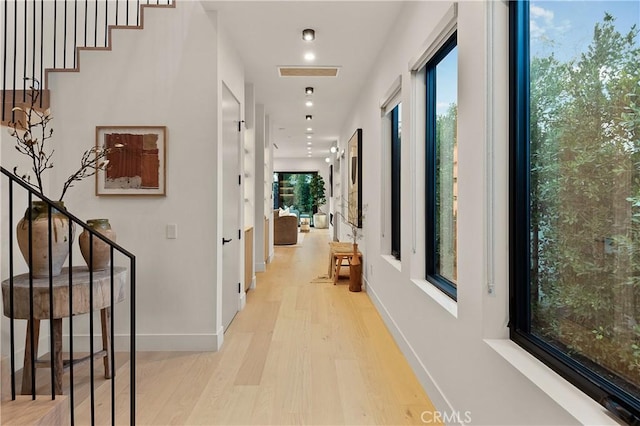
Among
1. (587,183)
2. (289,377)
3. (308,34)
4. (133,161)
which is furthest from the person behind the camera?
(308,34)

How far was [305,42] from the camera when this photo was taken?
381 centimetres

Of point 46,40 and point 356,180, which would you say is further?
point 356,180

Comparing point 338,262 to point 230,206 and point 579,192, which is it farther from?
point 579,192

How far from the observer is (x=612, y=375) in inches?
44.4

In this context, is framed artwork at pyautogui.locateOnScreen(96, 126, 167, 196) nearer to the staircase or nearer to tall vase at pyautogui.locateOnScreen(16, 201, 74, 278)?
the staircase

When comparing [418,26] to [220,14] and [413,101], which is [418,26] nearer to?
[413,101]

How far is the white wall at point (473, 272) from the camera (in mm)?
1488

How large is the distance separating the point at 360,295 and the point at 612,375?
12.6 feet

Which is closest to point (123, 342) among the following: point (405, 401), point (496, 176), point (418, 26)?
point (405, 401)

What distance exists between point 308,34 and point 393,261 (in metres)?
2.29

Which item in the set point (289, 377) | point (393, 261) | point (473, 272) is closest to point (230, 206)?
point (393, 261)

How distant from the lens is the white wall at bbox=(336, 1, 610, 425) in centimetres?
149

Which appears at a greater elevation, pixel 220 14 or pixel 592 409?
pixel 220 14

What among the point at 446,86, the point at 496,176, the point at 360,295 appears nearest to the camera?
the point at 496,176
